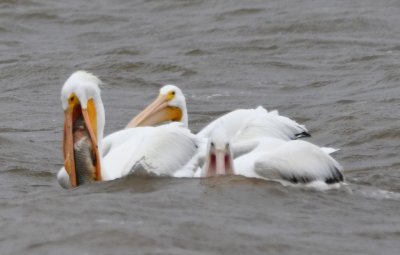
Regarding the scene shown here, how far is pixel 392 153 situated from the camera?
9008mm

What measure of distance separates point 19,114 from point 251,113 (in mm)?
3227

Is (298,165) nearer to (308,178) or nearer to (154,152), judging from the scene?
(308,178)

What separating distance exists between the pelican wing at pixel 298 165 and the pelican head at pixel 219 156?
165 millimetres

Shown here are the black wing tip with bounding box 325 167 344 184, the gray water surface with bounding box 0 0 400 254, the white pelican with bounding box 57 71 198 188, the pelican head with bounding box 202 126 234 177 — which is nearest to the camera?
the gray water surface with bounding box 0 0 400 254

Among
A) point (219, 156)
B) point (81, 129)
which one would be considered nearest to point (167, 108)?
point (81, 129)

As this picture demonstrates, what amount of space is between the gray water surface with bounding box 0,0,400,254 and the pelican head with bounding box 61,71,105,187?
293mm

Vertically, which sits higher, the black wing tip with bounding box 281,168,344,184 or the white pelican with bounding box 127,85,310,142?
the white pelican with bounding box 127,85,310,142

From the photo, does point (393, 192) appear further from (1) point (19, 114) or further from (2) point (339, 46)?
(2) point (339, 46)

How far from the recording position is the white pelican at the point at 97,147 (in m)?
7.71

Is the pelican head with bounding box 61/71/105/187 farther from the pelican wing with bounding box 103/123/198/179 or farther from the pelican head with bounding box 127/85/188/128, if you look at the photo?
the pelican head with bounding box 127/85/188/128

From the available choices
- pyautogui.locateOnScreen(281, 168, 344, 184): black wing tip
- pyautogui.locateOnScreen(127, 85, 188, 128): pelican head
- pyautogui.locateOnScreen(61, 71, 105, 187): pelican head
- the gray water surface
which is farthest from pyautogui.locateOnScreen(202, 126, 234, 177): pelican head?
pyautogui.locateOnScreen(127, 85, 188, 128): pelican head

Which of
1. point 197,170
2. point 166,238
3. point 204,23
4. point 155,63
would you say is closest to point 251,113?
point 197,170

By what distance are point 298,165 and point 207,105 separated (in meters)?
4.00

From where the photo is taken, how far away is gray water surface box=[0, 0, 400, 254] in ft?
19.7
